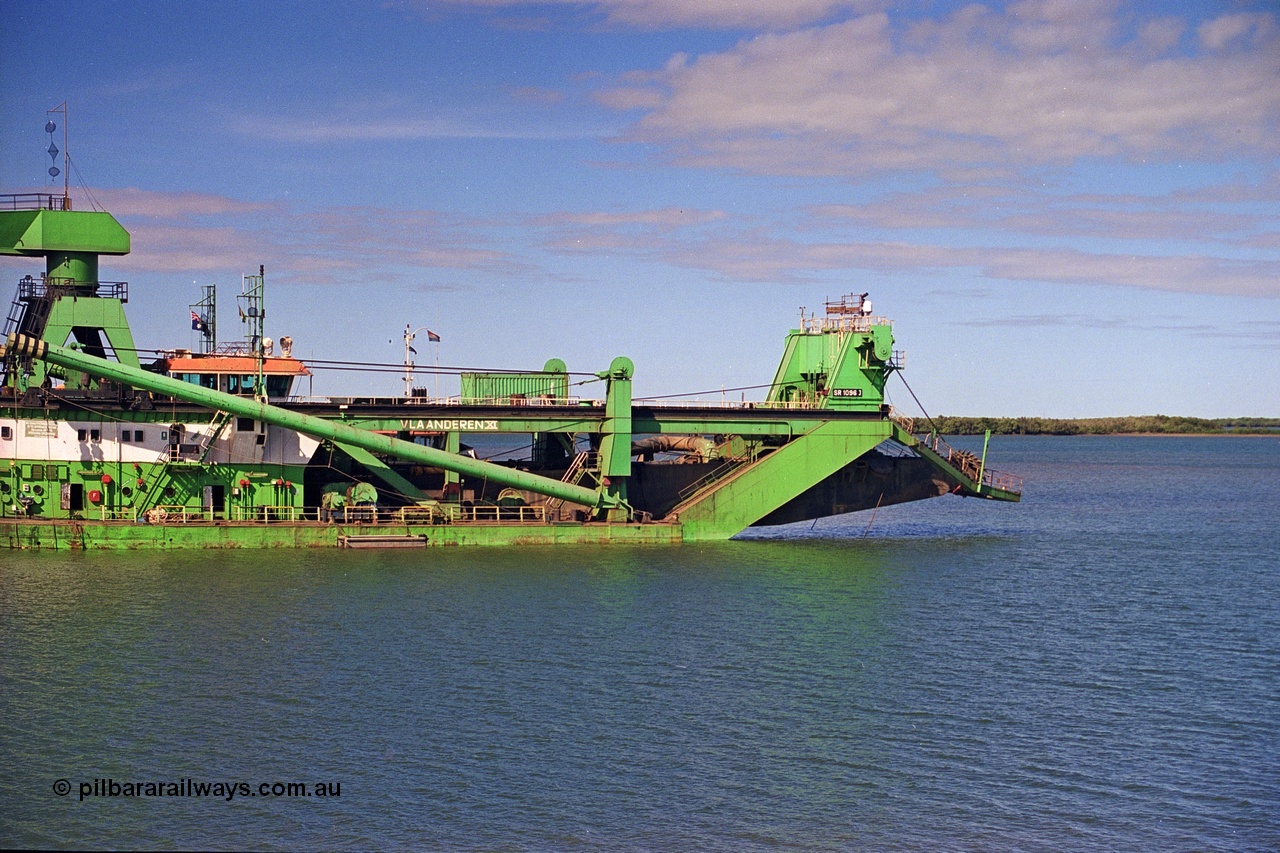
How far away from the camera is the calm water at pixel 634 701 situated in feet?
86.2

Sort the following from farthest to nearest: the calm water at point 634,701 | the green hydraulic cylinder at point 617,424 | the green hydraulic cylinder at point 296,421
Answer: the green hydraulic cylinder at point 617,424
the green hydraulic cylinder at point 296,421
the calm water at point 634,701

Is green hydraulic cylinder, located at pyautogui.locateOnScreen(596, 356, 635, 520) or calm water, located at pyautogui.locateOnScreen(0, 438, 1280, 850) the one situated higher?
green hydraulic cylinder, located at pyautogui.locateOnScreen(596, 356, 635, 520)

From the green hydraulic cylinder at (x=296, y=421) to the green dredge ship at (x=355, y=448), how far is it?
0.09 m

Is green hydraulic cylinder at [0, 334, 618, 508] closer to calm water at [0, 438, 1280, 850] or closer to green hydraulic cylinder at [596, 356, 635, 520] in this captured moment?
green hydraulic cylinder at [596, 356, 635, 520]

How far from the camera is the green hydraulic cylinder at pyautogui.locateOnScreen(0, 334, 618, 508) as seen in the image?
51.9m

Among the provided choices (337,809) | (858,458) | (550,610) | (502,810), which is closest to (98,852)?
(337,809)

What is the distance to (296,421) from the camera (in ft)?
175

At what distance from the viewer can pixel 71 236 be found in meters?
55.9

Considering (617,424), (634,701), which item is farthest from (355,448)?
(634,701)

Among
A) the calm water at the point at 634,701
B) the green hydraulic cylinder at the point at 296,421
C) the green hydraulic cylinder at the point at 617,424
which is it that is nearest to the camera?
the calm water at the point at 634,701

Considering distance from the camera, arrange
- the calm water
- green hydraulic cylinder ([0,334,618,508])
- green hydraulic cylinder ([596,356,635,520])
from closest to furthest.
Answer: the calm water, green hydraulic cylinder ([0,334,618,508]), green hydraulic cylinder ([596,356,635,520])

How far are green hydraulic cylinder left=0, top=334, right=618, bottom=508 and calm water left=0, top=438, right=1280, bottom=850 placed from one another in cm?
300

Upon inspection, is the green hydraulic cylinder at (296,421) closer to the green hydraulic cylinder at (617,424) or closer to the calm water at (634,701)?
the green hydraulic cylinder at (617,424)

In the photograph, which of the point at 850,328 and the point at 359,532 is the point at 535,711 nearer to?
the point at 359,532
